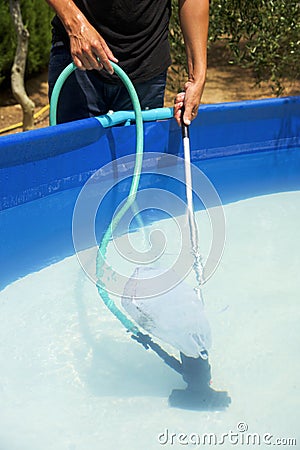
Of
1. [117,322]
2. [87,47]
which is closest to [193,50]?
[87,47]

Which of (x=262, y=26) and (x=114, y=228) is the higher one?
(x=262, y=26)

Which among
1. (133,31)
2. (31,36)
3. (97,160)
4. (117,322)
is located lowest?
(117,322)

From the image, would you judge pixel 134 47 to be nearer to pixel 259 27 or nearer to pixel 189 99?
pixel 189 99

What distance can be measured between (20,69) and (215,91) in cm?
202

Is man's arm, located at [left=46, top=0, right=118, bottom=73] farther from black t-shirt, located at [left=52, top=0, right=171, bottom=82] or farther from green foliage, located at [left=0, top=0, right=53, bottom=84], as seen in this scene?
green foliage, located at [left=0, top=0, right=53, bottom=84]

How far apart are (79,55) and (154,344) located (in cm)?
108

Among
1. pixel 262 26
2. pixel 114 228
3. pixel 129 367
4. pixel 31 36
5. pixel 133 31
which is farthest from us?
pixel 31 36

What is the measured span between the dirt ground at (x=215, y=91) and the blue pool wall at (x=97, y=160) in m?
1.46

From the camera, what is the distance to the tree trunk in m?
4.83

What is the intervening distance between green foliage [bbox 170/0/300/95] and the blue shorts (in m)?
1.37

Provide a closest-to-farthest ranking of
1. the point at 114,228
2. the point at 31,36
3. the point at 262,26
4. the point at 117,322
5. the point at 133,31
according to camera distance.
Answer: the point at 117,322 < the point at 133,31 < the point at 114,228 < the point at 262,26 < the point at 31,36

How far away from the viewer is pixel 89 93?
303 cm

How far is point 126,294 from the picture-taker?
2602 mm

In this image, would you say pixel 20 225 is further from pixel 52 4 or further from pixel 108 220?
pixel 52 4
